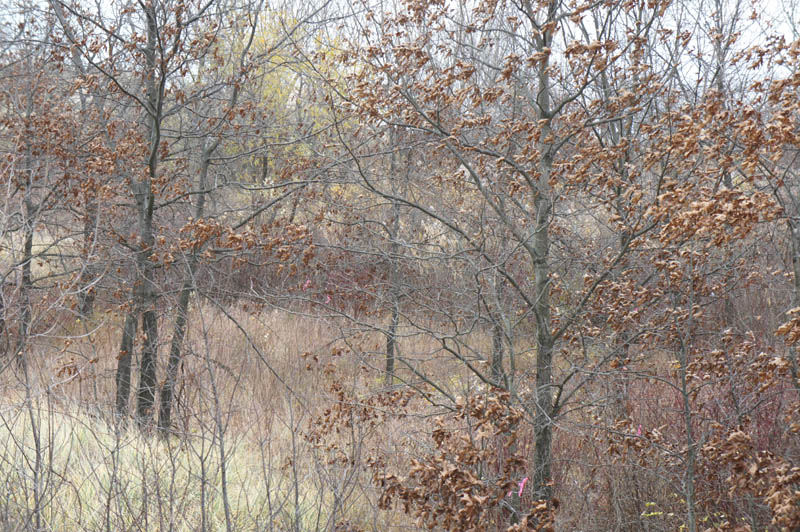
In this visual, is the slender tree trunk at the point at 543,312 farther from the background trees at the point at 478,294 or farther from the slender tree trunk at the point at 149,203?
the slender tree trunk at the point at 149,203

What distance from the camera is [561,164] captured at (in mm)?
Result: 4535

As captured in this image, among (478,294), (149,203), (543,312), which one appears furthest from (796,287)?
(149,203)

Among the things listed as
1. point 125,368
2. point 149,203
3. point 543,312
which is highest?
point 149,203

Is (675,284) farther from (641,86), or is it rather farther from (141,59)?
(141,59)

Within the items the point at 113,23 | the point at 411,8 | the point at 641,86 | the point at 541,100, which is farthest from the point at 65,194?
the point at 641,86

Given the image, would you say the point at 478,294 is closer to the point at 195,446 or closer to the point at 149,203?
the point at 195,446

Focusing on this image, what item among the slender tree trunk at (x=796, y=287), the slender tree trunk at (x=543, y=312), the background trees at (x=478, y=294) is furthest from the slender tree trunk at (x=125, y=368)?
the slender tree trunk at (x=796, y=287)

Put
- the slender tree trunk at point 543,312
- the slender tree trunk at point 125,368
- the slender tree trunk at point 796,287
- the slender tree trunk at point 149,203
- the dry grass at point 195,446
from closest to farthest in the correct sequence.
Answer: the dry grass at point 195,446 → the slender tree trunk at point 796,287 → the slender tree trunk at point 543,312 → the slender tree trunk at point 149,203 → the slender tree trunk at point 125,368

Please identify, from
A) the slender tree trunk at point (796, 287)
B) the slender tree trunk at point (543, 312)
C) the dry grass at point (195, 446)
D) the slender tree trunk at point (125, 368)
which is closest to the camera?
the dry grass at point (195, 446)

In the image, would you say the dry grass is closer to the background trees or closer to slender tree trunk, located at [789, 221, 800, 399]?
the background trees

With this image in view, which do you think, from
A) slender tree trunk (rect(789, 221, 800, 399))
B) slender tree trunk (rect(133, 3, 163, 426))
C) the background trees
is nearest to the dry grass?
the background trees

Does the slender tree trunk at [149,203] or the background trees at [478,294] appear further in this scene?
the slender tree trunk at [149,203]

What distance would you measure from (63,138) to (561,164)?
4990 millimetres

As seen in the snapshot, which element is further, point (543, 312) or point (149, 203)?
point (149, 203)
